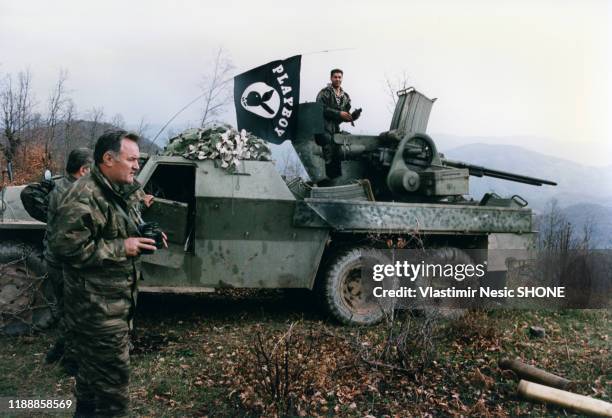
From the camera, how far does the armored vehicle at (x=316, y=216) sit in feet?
20.5

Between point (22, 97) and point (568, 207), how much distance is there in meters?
13.7

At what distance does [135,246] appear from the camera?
3.30m

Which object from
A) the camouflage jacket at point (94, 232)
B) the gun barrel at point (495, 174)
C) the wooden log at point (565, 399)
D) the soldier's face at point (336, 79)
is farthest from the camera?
the gun barrel at point (495, 174)

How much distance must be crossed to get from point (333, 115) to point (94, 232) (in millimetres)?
4721

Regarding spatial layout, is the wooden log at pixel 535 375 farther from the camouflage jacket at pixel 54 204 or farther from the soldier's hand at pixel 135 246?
the camouflage jacket at pixel 54 204

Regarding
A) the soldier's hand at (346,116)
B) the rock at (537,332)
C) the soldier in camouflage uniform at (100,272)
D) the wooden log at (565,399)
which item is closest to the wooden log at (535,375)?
the wooden log at (565,399)

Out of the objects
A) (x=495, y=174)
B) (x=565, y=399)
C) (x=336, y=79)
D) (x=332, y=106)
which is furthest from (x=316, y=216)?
(x=495, y=174)

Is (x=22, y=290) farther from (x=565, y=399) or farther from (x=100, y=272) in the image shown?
(x=565, y=399)

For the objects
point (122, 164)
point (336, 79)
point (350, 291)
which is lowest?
Answer: point (350, 291)

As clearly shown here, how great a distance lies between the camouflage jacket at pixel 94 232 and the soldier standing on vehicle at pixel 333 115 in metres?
4.36

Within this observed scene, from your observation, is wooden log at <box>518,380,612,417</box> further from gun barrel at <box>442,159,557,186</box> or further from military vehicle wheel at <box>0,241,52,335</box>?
military vehicle wheel at <box>0,241,52,335</box>

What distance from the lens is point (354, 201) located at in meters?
6.76

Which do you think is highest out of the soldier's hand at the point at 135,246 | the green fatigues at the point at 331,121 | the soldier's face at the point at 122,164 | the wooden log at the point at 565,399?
the green fatigues at the point at 331,121

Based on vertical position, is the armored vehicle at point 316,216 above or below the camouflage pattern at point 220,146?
below
